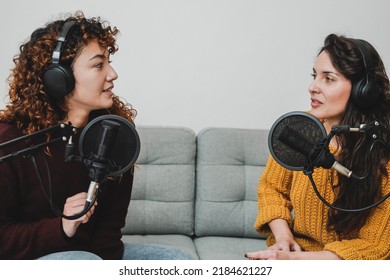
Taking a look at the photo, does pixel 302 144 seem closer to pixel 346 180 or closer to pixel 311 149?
pixel 311 149

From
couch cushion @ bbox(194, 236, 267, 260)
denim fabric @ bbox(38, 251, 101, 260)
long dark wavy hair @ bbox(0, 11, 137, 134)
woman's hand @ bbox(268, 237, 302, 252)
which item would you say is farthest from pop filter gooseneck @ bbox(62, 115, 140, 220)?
couch cushion @ bbox(194, 236, 267, 260)

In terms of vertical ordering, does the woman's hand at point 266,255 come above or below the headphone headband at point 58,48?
below

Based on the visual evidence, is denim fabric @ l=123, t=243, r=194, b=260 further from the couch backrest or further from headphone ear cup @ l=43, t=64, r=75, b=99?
the couch backrest

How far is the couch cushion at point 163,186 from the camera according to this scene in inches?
79.4

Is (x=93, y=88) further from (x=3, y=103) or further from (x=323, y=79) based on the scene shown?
(x=3, y=103)

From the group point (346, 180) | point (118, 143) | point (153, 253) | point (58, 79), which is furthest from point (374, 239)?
point (58, 79)

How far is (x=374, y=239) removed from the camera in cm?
131

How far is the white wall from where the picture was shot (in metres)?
2.13

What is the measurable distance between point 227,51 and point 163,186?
0.62 meters

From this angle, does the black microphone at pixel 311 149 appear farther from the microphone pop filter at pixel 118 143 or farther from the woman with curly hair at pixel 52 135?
the woman with curly hair at pixel 52 135

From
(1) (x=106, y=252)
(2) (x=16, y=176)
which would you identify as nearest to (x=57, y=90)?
(2) (x=16, y=176)

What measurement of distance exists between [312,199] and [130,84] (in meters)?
1.03

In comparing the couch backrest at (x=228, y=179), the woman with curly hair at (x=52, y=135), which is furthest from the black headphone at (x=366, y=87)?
the couch backrest at (x=228, y=179)

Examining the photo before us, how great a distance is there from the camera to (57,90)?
1146 mm
